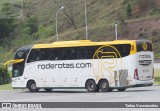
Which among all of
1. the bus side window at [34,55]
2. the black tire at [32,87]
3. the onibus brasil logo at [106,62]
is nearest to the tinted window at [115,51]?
the onibus brasil logo at [106,62]

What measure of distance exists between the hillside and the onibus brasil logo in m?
38.7

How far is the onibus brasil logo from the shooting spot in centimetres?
3550

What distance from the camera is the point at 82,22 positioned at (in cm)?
9925

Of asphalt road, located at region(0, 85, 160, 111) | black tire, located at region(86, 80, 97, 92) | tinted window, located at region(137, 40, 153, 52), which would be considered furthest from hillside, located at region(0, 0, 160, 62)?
asphalt road, located at region(0, 85, 160, 111)

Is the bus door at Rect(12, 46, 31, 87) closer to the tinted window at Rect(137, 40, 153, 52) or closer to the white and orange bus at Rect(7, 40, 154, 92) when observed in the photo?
the white and orange bus at Rect(7, 40, 154, 92)

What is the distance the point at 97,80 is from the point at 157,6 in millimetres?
55401

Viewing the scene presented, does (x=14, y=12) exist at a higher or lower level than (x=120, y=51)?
higher

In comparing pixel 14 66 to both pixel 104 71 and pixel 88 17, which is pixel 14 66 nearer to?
pixel 104 71

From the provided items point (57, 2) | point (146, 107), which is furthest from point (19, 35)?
point (146, 107)

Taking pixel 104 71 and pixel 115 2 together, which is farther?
pixel 115 2

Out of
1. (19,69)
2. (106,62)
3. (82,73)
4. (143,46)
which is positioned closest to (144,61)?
(143,46)

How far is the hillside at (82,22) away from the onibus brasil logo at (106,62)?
38.7 m

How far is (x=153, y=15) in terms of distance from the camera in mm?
85562

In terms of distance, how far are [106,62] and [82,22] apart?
208 feet
